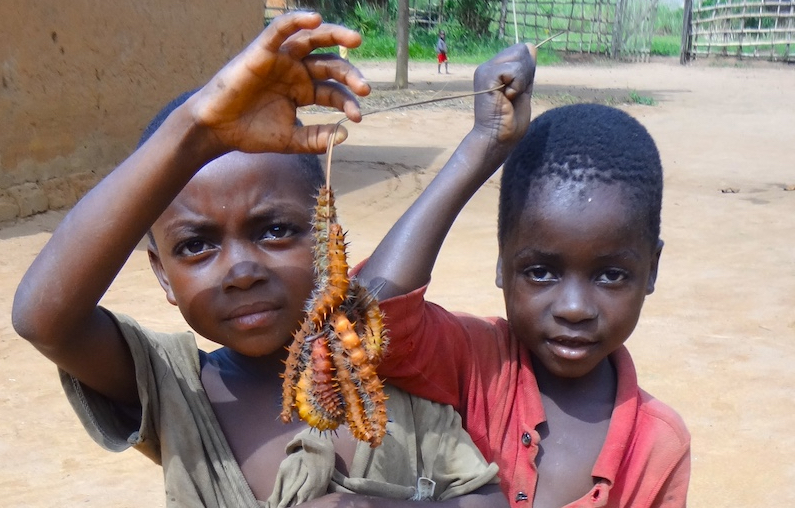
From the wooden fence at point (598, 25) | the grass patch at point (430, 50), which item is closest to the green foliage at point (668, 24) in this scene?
the wooden fence at point (598, 25)

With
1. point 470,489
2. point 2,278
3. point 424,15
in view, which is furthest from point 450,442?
point 424,15

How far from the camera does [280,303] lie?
5.71 ft

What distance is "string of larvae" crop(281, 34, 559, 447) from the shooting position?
1385 mm

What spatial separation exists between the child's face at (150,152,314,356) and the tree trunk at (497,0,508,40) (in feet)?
95.1

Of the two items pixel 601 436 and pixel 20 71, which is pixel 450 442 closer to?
pixel 601 436

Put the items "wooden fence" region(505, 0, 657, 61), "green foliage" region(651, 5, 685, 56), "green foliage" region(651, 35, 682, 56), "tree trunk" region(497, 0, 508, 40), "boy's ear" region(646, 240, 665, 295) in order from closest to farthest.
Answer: "boy's ear" region(646, 240, 665, 295) < "tree trunk" region(497, 0, 508, 40) < "wooden fence" region(505, 0, 657, 61) < "green foliage" region(651, 35, 682, 56) < "green foliage" region(651, 5, 685, 56)

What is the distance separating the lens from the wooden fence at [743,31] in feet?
84.6

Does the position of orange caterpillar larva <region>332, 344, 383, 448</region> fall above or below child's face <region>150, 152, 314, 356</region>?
below

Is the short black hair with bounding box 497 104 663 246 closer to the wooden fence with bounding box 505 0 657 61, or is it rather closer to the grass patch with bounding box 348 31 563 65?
the grass patch with bounding box 348 31 563 65

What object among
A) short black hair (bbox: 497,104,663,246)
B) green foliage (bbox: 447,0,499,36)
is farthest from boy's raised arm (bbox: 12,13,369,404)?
green foliage (bbox: 447,0,499,36)

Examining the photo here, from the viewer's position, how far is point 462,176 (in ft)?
6.26

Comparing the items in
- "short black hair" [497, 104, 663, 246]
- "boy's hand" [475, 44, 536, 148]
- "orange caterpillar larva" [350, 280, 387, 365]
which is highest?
"boy's hand" [475, 44, 536, 148]

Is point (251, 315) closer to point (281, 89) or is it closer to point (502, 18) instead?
point (281, 89)

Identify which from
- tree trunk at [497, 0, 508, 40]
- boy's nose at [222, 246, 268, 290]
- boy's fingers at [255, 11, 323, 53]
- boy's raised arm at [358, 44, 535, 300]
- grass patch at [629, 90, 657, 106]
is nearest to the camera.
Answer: boy's fingers at [255, 11, 323, 53]
